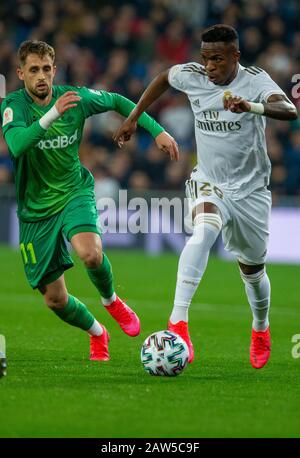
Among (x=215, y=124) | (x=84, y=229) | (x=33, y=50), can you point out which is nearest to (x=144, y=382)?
(x=84, y=229)

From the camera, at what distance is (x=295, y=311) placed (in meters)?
11.6

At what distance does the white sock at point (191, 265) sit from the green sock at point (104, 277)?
0.75m

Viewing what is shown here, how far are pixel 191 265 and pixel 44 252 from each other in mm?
1195

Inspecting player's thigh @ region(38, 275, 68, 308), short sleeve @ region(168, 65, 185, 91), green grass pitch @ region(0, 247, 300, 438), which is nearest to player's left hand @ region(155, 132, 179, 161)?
short sleeve @ region(168, 65, 185, 91)

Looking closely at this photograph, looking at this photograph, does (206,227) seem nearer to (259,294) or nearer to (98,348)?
(259,294)

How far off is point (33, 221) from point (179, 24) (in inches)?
512

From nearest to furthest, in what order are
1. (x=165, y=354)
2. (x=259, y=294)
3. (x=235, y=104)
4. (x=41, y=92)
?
(x=235, y=104)
(x=165, y=354)
(x=41, y=92)
(x=259, y=294)

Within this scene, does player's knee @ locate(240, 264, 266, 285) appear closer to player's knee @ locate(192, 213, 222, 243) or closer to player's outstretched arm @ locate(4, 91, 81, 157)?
player's knee @ locate(192, 213, 222, 243)

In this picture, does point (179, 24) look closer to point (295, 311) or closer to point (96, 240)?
point (295, 311)

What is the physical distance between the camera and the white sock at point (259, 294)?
749cm

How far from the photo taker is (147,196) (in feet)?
60.0
